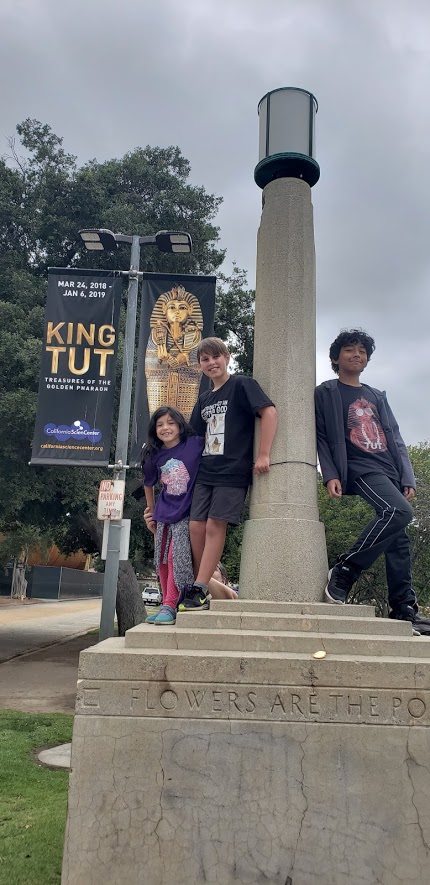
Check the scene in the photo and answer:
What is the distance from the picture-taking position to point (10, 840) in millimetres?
4168

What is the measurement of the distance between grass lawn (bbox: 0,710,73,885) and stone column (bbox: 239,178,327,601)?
1.89 m

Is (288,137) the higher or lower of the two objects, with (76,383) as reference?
higher

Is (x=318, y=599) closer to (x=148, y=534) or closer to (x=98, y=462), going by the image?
(x=98, y=462)

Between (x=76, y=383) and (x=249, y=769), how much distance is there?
665cm

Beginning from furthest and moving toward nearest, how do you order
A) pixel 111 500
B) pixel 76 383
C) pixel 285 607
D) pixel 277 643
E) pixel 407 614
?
pixel 76 383, pixel 111 500, pixel 407 614, pixel 285 607, pixel 277 643

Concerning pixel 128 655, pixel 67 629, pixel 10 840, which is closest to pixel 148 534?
pixel 67 629

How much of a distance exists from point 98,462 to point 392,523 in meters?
5.64

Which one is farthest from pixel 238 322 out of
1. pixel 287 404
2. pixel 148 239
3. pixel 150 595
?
pixel 150 595

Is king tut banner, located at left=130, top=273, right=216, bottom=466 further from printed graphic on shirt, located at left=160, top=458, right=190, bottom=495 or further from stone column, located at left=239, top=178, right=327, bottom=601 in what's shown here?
printed graphic on shirt, located at left=160, top=458, right=190, bottom=495

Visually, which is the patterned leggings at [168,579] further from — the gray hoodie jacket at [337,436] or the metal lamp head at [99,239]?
the metal lamp head at [99,239]

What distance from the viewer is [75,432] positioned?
886cm

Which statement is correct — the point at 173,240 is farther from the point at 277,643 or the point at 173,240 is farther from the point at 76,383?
the point at 277,643

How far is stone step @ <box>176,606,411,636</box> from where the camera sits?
11.3 ft

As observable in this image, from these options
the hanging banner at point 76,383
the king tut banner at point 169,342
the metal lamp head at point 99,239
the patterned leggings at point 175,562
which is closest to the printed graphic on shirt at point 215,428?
the patterned leggings at point 175,562
